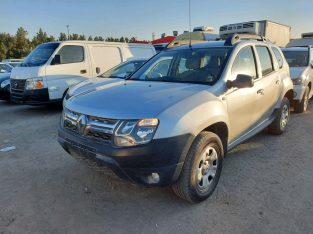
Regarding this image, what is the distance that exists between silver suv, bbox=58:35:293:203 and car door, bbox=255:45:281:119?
4 centimetres

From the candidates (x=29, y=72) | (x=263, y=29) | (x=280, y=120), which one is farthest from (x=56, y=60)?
(x=263, y=29)

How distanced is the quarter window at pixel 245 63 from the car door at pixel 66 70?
17.8 ft

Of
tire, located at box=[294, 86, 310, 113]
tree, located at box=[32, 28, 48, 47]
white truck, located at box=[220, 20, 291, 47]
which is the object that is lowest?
tire, located at box=[294, 86, 310, 113]

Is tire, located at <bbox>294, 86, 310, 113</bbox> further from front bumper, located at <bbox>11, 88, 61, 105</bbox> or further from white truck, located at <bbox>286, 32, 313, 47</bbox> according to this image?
white truck, located at <bbox>286, 32, 313, 47</bbox>

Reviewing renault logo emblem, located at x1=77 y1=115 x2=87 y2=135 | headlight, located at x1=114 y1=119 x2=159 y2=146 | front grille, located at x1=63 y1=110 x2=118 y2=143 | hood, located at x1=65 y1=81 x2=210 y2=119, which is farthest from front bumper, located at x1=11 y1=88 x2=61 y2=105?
headlight, located at x1=114 y1=119 x2=159 y2=146

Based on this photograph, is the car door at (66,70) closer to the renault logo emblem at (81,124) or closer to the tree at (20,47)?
the renault logo emblem at (81,124)

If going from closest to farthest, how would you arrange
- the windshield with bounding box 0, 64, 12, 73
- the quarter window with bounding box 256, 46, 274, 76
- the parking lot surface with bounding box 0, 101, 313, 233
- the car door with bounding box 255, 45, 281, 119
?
1. the parking lot surface with bounding box 0, 101, 313, 233
2. the car door with bounding box 255, 45, 281, 119
3. the quarter window with bounding box 256, 46, 274, 76
4. the windshield with bounding box 0, 64, 12, 73

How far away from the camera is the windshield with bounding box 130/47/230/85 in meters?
3.76

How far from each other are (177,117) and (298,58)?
6.92 metres

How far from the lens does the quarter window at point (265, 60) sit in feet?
15.1

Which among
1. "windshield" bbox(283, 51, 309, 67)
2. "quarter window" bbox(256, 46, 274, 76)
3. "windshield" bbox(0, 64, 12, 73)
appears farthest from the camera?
"windshield" bbox(0, 64, 12, 73)

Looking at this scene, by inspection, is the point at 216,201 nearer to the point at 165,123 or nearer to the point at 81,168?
the point at 165,123

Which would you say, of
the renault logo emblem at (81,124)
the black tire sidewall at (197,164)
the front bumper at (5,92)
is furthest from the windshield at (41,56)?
the black tire sidewall at (197,164)

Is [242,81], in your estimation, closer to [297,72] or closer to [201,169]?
[201,169]
